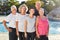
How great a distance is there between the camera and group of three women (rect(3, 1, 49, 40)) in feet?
8.17

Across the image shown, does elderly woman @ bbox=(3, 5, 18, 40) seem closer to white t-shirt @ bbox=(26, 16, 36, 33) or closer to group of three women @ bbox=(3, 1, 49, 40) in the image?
group of three women @ bbox=(3, 1, 49, 40)

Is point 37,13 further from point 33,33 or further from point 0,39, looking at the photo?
point 0,39

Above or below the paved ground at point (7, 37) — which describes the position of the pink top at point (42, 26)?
above

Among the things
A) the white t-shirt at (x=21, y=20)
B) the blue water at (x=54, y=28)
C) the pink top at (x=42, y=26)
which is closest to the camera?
the pink top at (x=42, y=26)

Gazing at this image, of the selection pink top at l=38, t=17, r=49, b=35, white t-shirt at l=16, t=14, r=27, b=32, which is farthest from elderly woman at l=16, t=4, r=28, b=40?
pink top at l=38, t=17, r=49, b=35

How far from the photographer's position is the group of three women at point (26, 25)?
2490 millimetres

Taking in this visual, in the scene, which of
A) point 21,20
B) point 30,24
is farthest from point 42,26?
point 21,20

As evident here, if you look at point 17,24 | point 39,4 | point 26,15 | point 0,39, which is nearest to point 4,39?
point 0,39

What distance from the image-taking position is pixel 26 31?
2.58m

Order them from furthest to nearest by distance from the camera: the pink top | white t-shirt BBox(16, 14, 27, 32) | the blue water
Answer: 1. the blue water
2. white t-shirt BBox(16, 14, 27, 32)
3. the pink top

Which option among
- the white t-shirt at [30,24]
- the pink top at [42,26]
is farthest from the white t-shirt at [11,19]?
the pink top at [42,26]

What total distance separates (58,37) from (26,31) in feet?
2.08

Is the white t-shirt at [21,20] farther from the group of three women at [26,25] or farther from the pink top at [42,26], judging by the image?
the pink top at [42,26]

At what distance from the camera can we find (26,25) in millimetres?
2541
